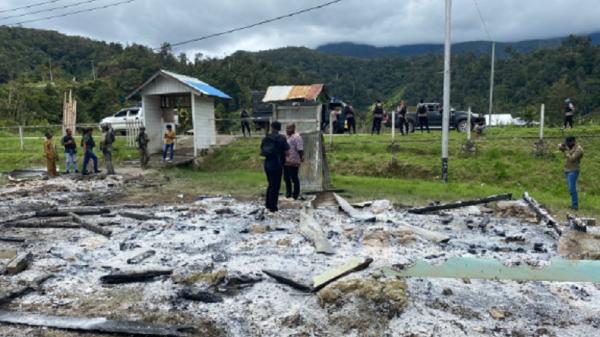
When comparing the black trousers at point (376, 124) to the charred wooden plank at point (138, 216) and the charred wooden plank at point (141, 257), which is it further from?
the charred wooden plank at point (141, 257)

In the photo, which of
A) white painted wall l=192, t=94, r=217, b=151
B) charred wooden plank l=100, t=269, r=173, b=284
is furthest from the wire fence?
charred wooden plank l=100, t=269, r=173, b=284

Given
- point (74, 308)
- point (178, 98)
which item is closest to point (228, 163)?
point (178, 98)

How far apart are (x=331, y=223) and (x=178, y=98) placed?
1529 centimetres

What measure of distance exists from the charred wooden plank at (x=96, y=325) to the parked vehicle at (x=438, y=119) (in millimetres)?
19918

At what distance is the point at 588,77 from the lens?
41.6 meters

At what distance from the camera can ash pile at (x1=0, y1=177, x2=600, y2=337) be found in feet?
15.8

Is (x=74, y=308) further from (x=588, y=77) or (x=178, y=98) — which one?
(x=588, y=77)

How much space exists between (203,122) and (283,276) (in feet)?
52.1

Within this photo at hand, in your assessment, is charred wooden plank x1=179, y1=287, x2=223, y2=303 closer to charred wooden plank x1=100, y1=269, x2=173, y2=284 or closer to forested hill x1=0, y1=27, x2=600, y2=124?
charred wooden plank x1=100, y1=269, x2=173, y2=284

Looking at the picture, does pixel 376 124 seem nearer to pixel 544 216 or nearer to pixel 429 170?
pixel 429 170

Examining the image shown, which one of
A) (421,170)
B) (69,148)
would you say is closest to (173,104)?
(69,148)

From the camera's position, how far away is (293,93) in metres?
24.4

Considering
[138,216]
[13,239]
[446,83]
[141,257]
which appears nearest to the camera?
[141,257]

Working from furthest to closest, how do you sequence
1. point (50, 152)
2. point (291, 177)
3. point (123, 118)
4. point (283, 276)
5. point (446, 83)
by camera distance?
point (123, 118) < point (50, 152) < point (446, 83) < point (291, 177) < point (283, 276)
